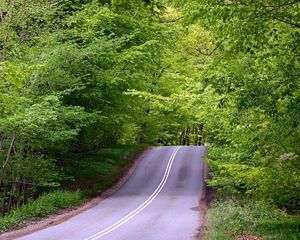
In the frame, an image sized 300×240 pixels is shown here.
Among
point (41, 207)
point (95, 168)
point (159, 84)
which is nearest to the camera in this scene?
point (41, 207)

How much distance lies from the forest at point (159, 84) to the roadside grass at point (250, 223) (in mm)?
715

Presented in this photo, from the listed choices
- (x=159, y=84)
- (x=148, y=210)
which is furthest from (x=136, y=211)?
(x=159, y=84)

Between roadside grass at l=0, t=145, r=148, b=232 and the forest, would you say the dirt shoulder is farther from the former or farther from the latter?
the forest

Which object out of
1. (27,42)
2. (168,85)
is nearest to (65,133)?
(27,42)

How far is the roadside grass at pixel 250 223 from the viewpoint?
492 inches

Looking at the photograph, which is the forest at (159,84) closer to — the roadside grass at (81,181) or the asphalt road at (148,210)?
the roadside grass at (81,181)

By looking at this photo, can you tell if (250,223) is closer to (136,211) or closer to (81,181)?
(136,211)

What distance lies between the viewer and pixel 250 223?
48.5ft

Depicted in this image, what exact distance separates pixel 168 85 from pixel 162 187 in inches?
552

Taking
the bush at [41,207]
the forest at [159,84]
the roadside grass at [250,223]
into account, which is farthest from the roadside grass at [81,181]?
the roadside grass at [250,223]

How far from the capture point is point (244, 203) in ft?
63.3

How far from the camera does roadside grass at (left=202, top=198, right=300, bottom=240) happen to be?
12.5 metres

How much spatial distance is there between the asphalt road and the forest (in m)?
2.35

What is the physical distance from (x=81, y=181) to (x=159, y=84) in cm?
1559
